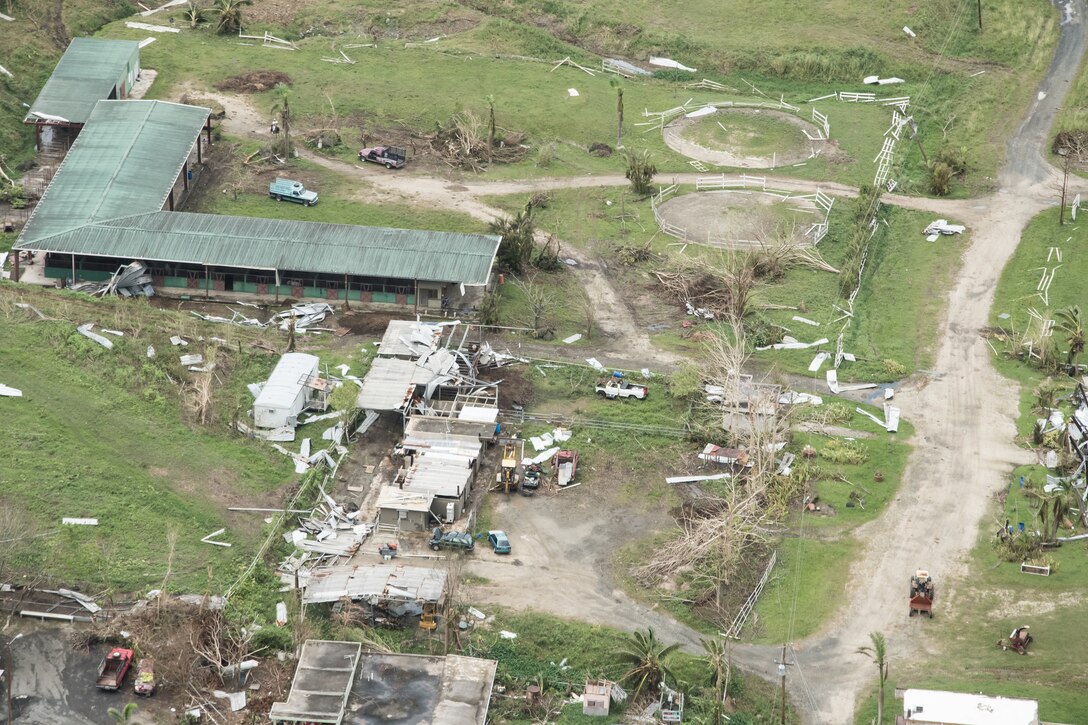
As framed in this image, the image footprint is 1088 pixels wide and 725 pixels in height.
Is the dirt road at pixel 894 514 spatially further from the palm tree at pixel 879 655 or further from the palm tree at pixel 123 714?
the palm tree at pixel 123 714

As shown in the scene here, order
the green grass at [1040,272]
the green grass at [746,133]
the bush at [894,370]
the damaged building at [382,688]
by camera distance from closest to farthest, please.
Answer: the damaged building at [382,688] < the bush at [894,370] < the green grass at [1040,272] < the green grass at [746,133]

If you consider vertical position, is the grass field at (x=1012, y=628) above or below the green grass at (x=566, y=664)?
above

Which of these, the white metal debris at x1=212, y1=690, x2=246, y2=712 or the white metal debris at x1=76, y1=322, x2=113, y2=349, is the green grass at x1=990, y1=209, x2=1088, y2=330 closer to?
the white metal debris at x1=76, y1=322, x2=113, y2=349

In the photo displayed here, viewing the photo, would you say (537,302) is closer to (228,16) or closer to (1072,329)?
(1072,329)

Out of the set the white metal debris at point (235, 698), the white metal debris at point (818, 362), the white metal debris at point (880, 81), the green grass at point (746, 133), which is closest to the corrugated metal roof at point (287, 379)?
the white metal debris at point (235, 698)

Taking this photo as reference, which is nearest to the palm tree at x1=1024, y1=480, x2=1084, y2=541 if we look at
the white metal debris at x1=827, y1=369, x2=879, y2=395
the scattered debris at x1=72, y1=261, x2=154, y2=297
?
the white metal debris at x1=827, y1=369, x2=879, y2=395

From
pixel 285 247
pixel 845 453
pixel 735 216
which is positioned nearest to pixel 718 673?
pixel 845 453

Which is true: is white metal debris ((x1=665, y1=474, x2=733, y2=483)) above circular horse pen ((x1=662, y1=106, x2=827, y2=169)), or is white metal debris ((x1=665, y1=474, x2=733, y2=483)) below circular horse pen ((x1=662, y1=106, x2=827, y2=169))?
below
